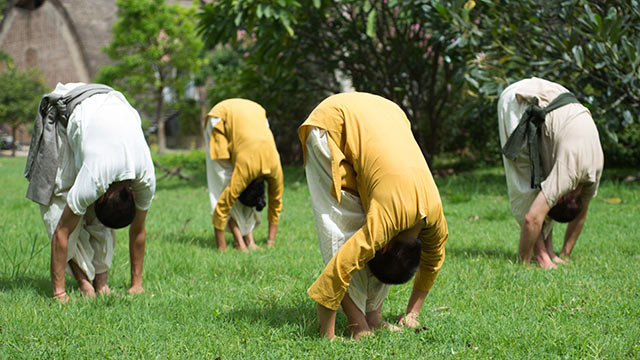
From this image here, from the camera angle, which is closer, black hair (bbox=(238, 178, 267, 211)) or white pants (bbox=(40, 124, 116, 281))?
white pants (bbox=(40, 124, 116, 281))

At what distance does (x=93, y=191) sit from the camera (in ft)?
13.3

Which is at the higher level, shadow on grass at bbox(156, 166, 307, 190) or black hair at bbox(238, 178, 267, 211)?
black hair at bbox(238, 178, 267, 211)

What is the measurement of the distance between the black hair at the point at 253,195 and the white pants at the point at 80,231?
1.97 metres

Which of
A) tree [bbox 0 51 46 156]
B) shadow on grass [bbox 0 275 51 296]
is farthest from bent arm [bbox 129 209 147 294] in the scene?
tree [bbox 0 51 46 156]

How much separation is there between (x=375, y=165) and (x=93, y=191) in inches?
80.8

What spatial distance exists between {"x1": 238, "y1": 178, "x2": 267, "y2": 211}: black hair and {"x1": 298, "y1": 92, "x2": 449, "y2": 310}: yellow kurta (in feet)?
10.2

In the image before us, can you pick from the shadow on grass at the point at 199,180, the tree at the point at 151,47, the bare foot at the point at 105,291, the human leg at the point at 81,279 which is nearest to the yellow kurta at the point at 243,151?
the bare foot at the point at 105,291

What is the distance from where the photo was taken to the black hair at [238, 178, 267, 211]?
21.8 feet

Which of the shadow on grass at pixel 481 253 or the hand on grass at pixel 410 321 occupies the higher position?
the hand on grass at pixel 410 321

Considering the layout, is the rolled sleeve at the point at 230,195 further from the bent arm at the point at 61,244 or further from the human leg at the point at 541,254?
the human leg at the point at 541,254

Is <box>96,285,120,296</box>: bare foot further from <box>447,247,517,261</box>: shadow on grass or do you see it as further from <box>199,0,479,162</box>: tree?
<box>199,0,479,162</box>: tree

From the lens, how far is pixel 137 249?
4750 mm

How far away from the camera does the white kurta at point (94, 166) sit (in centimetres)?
405

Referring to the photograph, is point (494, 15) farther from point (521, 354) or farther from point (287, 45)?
point (521, 354)
